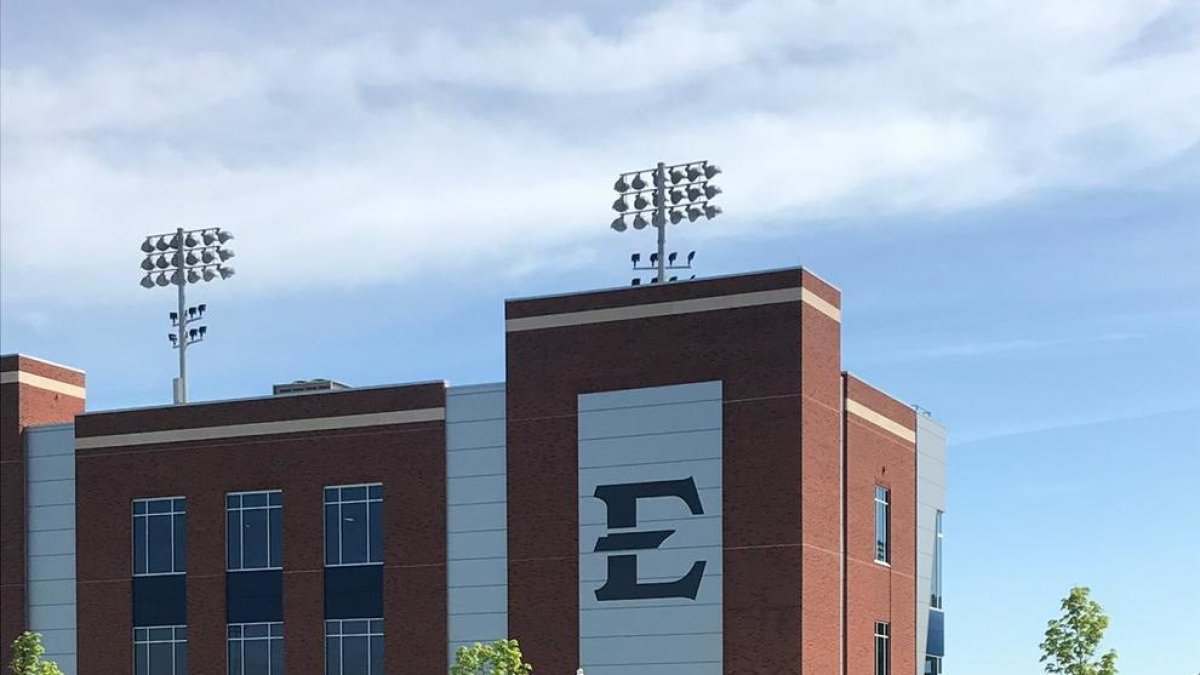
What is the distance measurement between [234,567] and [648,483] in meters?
16.4

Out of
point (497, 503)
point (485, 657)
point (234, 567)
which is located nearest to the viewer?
point (485, 657)

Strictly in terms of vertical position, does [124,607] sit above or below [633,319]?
below

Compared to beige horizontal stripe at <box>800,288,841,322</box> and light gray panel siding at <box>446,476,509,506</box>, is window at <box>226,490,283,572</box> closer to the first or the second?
light gray panel siding at <box>446,476,509,506</box>

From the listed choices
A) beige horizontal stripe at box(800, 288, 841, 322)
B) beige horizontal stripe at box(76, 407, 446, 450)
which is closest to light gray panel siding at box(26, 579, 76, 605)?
beige horizontal stripe at box(76, 407, 446, 450)

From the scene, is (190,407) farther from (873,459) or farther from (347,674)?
(873,459)

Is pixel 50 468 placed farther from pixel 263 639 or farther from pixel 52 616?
pixel 263 639

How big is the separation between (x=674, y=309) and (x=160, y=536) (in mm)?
21507

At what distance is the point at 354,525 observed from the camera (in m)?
67.6

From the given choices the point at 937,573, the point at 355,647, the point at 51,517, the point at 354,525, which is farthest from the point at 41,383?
the point at 937,573

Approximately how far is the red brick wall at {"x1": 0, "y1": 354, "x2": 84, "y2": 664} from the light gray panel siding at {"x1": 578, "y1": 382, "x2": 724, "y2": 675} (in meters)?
23.0

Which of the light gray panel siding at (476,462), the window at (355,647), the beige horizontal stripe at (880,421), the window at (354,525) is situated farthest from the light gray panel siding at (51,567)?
the beige horizontal stripe at (880,421)

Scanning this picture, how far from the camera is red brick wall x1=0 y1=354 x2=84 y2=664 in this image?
72625 millimetres

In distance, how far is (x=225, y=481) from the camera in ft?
228

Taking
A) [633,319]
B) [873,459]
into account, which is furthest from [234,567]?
[873,459]
